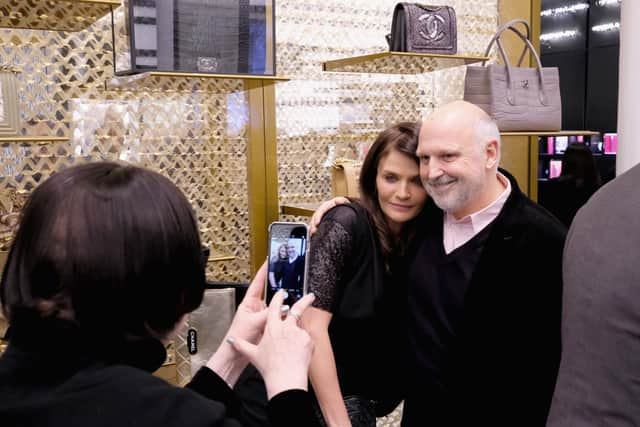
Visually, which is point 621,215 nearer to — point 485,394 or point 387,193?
point 485,394

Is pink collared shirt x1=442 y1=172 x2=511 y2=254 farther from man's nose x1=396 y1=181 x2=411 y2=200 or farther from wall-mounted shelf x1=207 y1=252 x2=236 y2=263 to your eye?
wall-mounted shelf x1=207 y1=252 x2=236 y2=263

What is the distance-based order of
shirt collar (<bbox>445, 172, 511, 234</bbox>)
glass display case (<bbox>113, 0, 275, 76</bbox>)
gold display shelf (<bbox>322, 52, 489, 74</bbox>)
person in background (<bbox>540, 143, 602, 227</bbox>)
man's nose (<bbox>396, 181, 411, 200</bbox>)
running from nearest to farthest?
shirt collar (<bbox>445, 172, 511, 234</bbox>) → man's nose (<bbox>396, 181, 411, 200</bbox>) → glass display case (<bbox>113, 0, 275, 76</bbox>) → gold display shelf (<bbox>322, 52, 489, 74</bbox>) → person in background (<bbox>540, 143, 602, 227</bbox>)

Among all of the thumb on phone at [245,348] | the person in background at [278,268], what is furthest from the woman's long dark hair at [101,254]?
the person in background at [278,268]

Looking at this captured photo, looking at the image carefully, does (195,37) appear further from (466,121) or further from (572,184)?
(572,184)

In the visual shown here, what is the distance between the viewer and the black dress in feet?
6.73

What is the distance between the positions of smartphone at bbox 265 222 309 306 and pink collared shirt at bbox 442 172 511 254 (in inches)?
17.0

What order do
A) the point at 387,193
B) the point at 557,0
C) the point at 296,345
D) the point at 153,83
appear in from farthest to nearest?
the point at 557,0
the point at 153,83
the point at 387,193
the point at 296,345

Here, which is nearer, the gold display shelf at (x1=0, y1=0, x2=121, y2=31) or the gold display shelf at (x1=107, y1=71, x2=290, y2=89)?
the gold display shelf at (x1=0, y1=0, x2=121, y2=31)

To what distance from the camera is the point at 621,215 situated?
3.31 ft

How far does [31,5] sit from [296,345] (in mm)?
1804

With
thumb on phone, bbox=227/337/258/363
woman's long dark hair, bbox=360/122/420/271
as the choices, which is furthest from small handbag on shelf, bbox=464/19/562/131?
thumb on phone, bbox=227/337/258/363

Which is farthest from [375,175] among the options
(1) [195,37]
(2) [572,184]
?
(2) [572,184]

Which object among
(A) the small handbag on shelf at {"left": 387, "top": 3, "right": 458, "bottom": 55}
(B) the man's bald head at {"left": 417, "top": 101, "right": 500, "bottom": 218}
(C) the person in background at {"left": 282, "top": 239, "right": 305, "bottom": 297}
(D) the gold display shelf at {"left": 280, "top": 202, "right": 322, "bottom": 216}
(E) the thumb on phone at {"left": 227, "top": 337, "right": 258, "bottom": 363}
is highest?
(A) the small handbag on shelf at {"left": 387, "top": 3, "right": 458, "bottom": 55}

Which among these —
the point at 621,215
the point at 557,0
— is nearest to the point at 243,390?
the point at 621,215
